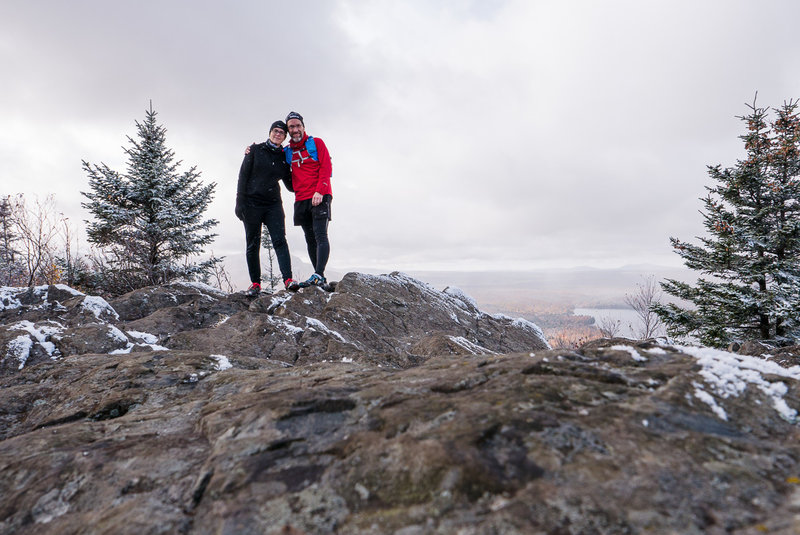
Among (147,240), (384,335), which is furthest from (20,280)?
(384,335)

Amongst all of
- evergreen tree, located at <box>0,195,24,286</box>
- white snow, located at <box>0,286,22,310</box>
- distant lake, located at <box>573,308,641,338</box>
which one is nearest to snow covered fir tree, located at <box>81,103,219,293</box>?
evergreen tree, located at <box>0,195,24,286</box>

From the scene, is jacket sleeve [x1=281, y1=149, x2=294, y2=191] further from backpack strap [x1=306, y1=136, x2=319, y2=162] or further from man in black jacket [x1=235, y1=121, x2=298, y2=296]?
backpack strap [x1=306, y1=136, x2=319, y2=162]

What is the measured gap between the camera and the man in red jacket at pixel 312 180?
21.8 ft

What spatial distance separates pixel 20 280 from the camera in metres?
18.5

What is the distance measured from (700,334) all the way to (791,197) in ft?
20.3

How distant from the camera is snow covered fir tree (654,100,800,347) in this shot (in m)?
12.8

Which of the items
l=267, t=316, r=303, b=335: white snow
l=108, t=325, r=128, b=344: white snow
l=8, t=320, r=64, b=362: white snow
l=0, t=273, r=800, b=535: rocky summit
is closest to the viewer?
l=0, t=273, r=800, b=535: rocky summit

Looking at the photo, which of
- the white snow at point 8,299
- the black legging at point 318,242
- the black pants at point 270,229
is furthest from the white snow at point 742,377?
the white snow at point 8,299

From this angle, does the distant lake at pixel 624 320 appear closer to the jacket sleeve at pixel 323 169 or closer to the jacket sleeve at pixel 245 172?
the jacket sleeve at pixel 323 169

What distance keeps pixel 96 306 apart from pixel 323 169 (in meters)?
4.32

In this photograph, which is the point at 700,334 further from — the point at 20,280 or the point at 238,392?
the point at 20,280

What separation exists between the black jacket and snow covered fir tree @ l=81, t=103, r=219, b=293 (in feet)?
32.5

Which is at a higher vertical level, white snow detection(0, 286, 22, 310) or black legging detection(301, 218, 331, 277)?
black legging detection(301, 218, 331, 277)

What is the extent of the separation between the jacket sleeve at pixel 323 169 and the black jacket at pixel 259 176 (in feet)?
2.71
